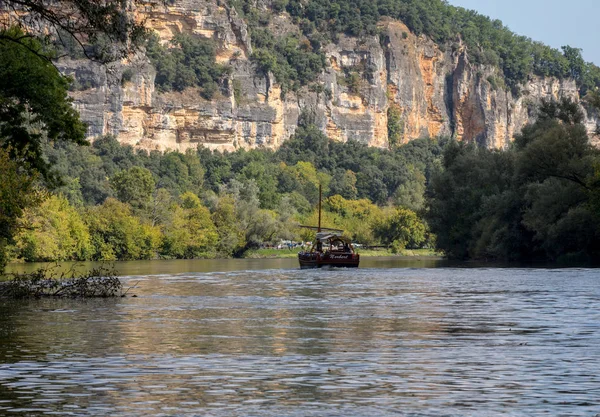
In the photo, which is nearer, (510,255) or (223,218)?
(510,255)

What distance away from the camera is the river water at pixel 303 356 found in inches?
770

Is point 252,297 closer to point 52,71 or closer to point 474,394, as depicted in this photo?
point 52,71

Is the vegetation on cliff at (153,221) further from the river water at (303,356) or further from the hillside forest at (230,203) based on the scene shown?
the river water at (303,356)

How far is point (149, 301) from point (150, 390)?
25545mm

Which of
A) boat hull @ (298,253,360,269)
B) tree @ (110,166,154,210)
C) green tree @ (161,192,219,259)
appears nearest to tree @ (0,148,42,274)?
boat hull @ (298,253,360,269)

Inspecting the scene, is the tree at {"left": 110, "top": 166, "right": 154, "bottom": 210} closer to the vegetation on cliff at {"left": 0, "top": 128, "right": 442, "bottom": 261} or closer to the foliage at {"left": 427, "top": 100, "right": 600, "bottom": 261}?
the vegetation on cliff at {"left": 0, "top": 128, "right": 442, "bottom": 261}

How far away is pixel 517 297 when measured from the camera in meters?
48.2

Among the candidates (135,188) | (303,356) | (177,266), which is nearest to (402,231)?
(135,188)

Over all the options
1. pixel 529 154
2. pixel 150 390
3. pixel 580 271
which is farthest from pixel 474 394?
pixel 529 154

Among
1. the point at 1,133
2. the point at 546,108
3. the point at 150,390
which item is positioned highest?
the point at 546,108

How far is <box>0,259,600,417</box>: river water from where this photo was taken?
19.5 metres

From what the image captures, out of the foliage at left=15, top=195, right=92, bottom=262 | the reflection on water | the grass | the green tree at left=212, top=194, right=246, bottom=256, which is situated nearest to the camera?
the reflection on water

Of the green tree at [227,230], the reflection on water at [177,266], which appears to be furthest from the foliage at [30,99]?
the green tree at [227,230]

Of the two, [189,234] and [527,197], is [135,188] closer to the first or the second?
[189,234]
